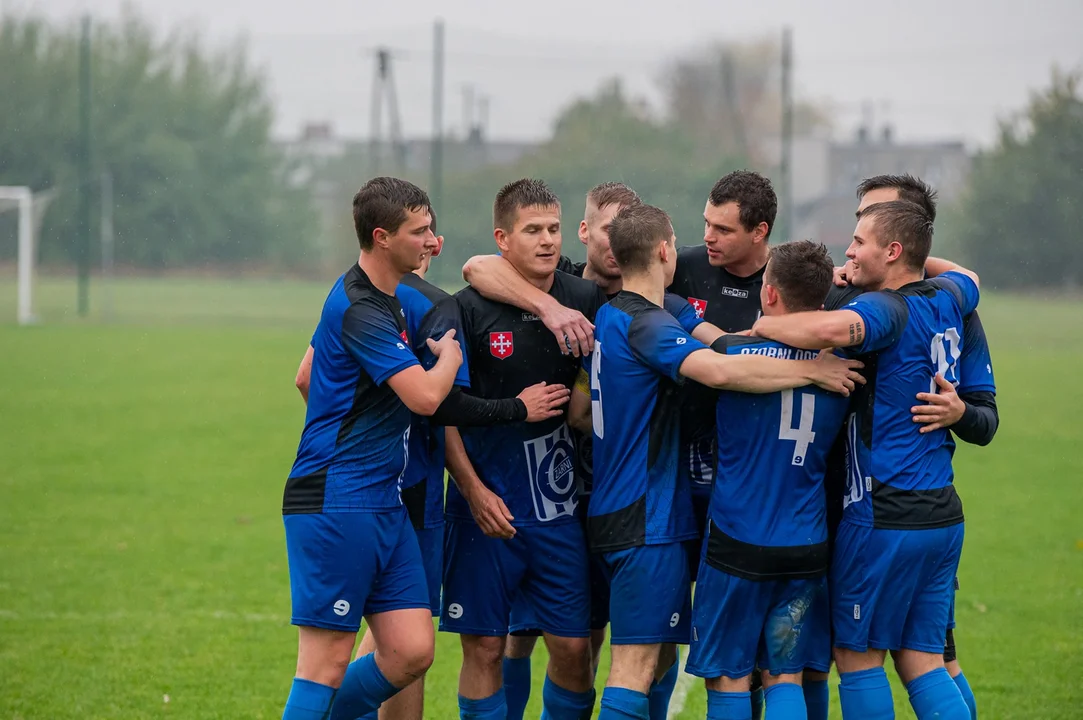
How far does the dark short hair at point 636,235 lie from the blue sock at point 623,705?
5.16 feet

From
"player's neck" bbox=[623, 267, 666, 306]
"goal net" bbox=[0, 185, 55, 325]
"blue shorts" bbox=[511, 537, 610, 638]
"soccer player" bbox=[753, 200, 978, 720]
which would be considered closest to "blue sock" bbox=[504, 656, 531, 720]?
"blue shorts" bbox=[511, 537, 610, 638]

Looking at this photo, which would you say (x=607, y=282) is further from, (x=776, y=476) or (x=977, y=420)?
(x=977, y=420)

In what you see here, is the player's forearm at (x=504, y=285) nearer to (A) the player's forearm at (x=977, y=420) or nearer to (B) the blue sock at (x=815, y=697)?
(A) the player's forearm at (x=977, y=420)

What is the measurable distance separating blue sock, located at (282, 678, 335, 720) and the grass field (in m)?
1.55

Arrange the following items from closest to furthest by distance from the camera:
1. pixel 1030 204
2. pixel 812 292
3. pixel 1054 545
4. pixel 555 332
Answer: pixel 812 292
pixel 555 332
pixel 1054 545
pixel 1030 204

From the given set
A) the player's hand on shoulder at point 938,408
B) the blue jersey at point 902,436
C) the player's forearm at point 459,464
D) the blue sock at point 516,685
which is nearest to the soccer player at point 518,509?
the player's forearm at point 459,464

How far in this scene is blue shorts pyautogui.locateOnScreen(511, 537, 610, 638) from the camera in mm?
4695

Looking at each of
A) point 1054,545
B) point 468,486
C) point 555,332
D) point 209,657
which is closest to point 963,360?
point 555,332

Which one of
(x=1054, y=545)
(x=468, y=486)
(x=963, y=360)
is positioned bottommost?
(x=1054, y=545)

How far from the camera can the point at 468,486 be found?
4516mm

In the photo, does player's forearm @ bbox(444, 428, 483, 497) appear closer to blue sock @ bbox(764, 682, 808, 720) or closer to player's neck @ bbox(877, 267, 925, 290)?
blue sock @ bbox(764, 682, 808, 720)

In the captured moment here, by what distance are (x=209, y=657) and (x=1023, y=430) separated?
12.6 meters

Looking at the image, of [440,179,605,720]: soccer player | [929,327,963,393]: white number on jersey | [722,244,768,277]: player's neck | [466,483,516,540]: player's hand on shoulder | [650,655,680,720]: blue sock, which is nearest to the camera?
[929,327,963,393]: white number on jersey

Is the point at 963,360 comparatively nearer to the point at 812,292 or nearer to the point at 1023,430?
the point at 812,292
